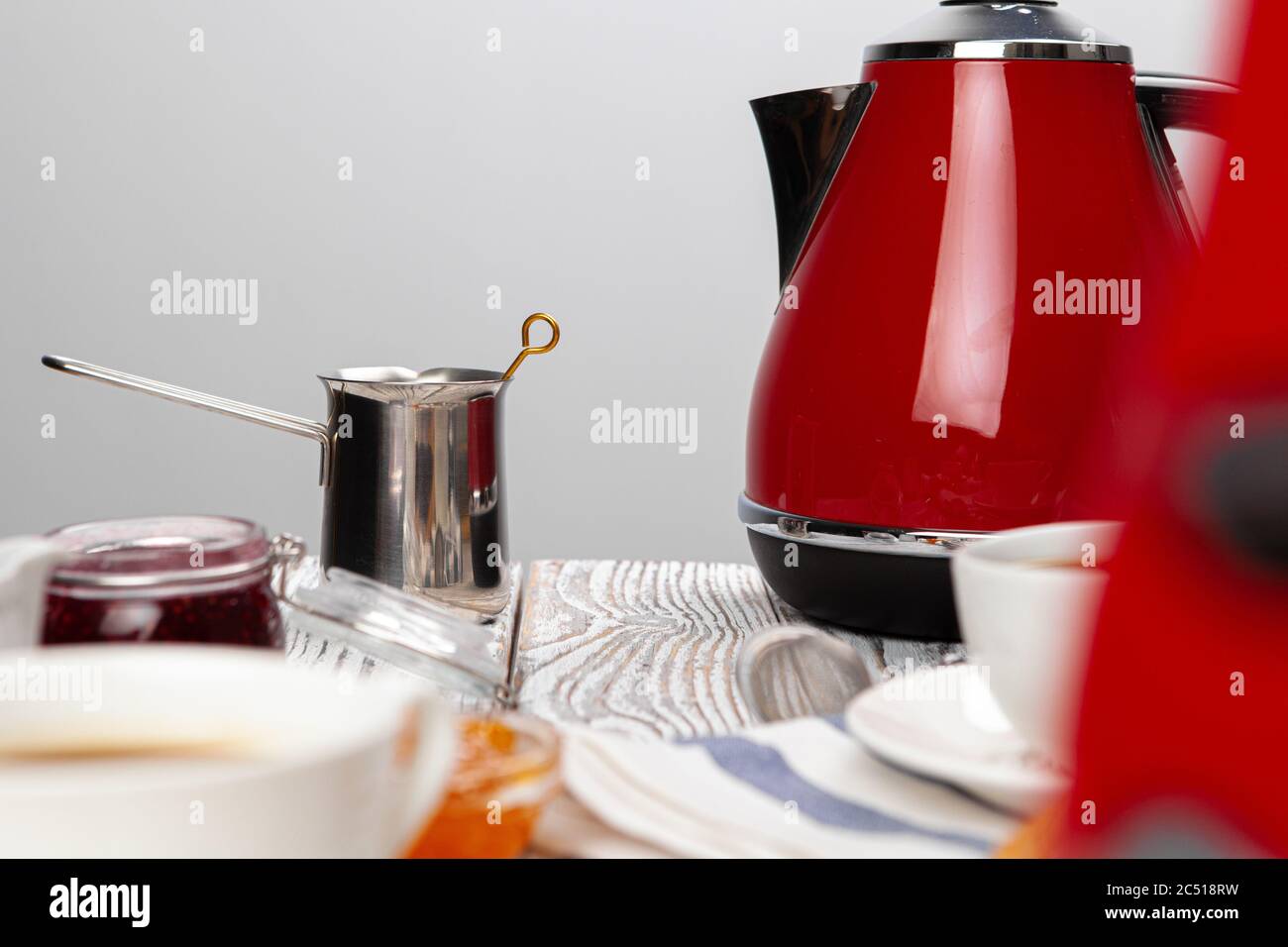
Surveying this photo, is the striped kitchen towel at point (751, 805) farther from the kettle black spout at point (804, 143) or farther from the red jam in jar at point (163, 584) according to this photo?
the kettle black spout at point (804, 143)

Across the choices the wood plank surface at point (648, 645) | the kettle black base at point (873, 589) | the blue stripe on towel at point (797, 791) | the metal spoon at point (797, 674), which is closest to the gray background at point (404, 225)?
the wood plank surface at point (648, 645)

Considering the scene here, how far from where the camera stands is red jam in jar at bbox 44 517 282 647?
1.24ft

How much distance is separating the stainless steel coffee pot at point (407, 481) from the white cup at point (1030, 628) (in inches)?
12.2

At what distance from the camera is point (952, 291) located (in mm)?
542

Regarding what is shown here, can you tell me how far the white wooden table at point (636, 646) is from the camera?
0.46 metres

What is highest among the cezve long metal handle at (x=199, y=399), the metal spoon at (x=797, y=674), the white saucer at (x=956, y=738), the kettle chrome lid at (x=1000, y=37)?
the kettle chrome lid at (x=1000, y=37)

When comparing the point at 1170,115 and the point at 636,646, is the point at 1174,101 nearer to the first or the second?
the point at 1170,115

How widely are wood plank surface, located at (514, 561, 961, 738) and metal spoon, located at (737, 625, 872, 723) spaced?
0.04ft

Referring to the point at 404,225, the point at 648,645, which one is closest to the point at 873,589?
the point at 648,645

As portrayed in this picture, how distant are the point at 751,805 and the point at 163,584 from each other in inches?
7.5

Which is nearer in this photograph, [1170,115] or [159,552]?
[159,552]

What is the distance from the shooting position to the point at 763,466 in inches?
23.6

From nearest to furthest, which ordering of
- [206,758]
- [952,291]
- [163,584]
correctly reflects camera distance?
[206,758] → [163,584] → [952,291]
